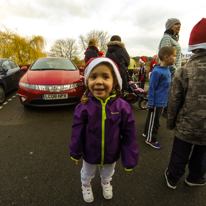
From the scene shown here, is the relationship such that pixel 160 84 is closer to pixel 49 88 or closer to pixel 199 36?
pixel 199 36

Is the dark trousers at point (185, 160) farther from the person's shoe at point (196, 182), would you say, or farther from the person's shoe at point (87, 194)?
the person's shoe at point (87, 194)

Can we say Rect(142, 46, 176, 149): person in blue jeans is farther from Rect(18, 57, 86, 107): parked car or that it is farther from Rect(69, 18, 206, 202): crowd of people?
Rect(18, 57, 86, 107): parked car

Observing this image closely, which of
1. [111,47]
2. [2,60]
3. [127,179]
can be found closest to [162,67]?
[111,47]

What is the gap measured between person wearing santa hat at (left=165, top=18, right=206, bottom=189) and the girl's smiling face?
0.72 metres

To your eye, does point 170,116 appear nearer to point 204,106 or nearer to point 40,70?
point 204,106

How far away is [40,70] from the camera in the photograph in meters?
4.17

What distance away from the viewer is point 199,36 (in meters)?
1.22

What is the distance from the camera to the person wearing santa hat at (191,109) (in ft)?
3.96

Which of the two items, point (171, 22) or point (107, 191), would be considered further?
point (171, 22)

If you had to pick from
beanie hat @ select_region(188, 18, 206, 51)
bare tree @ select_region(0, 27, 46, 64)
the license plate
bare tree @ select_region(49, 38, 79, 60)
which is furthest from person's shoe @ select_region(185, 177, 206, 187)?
bare tree @ select_region(49, 38, 79, 60)

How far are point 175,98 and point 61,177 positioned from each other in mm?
1638

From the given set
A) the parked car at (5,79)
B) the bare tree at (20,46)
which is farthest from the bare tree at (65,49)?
the parked car at (5,79)

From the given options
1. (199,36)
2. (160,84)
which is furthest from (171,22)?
(199,36)

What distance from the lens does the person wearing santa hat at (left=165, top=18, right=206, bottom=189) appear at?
1.21 meters
